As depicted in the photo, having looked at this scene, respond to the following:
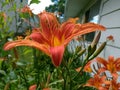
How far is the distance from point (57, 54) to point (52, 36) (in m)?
0.16

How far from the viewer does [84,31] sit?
0.86 meters

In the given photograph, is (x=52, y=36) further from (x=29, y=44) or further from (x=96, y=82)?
(x=96, y=82)

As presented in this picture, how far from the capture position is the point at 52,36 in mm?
952

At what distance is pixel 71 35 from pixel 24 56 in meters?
0.69

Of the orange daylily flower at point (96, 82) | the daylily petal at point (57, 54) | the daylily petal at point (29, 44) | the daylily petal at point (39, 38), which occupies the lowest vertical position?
the orange daylily flower at point (96, 82)

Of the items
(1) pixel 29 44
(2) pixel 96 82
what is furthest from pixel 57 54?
(2) pixel 96 82

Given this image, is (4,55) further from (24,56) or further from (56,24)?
(56,24)

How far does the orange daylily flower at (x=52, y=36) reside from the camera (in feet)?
2.79

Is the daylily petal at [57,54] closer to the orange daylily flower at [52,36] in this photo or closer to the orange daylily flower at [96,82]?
the orange daylily flower at [52,36]

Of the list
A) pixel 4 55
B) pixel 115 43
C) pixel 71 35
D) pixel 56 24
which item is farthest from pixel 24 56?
pixel 115 43

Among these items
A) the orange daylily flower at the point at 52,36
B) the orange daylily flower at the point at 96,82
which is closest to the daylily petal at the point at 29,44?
the orange daylily flower at the point at 52,36

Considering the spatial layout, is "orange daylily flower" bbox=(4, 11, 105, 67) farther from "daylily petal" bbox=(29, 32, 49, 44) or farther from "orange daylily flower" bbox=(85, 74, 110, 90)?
"orange daylily flower" bbox=(85, 74, 110, 90)

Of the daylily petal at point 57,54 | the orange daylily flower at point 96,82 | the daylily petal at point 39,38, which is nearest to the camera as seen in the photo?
the daylily petal at point 57,54

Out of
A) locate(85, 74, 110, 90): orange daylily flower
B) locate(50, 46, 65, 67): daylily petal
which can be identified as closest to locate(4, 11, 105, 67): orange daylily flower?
locate(50, 46, 65, 67): daylily petal
